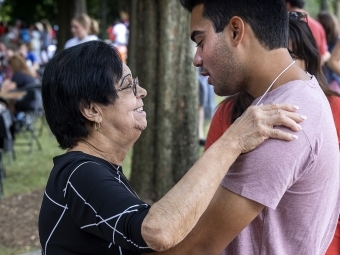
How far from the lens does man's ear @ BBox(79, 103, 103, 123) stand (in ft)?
7.35

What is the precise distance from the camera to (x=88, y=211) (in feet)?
6.49

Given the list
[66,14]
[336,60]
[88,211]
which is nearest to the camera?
[88,211]

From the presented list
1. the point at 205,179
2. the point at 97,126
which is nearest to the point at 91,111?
the point at 97,126

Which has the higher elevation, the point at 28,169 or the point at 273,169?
the point at 273,169

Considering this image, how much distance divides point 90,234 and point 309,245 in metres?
0.70

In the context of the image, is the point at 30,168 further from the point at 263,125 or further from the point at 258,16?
the point at 263,125

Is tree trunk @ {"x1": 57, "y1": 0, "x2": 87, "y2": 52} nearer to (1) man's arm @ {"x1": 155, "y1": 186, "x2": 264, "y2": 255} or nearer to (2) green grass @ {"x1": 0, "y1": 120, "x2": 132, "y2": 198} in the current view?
(2) green grass @ {"x1": 0, "y1": 120, "x2": 132, "y2": 198}

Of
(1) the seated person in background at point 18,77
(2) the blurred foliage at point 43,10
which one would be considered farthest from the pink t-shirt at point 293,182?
(2) the blurred foliage at point 43,10

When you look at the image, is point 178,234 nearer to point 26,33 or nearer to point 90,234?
point 90,234

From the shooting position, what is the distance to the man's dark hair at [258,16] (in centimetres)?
206

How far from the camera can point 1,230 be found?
22.1ft

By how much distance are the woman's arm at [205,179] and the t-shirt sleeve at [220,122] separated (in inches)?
52.6

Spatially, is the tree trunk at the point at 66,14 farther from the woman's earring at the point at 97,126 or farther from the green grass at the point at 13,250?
the woman's earring at the point at 97,126

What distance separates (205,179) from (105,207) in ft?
1.03
